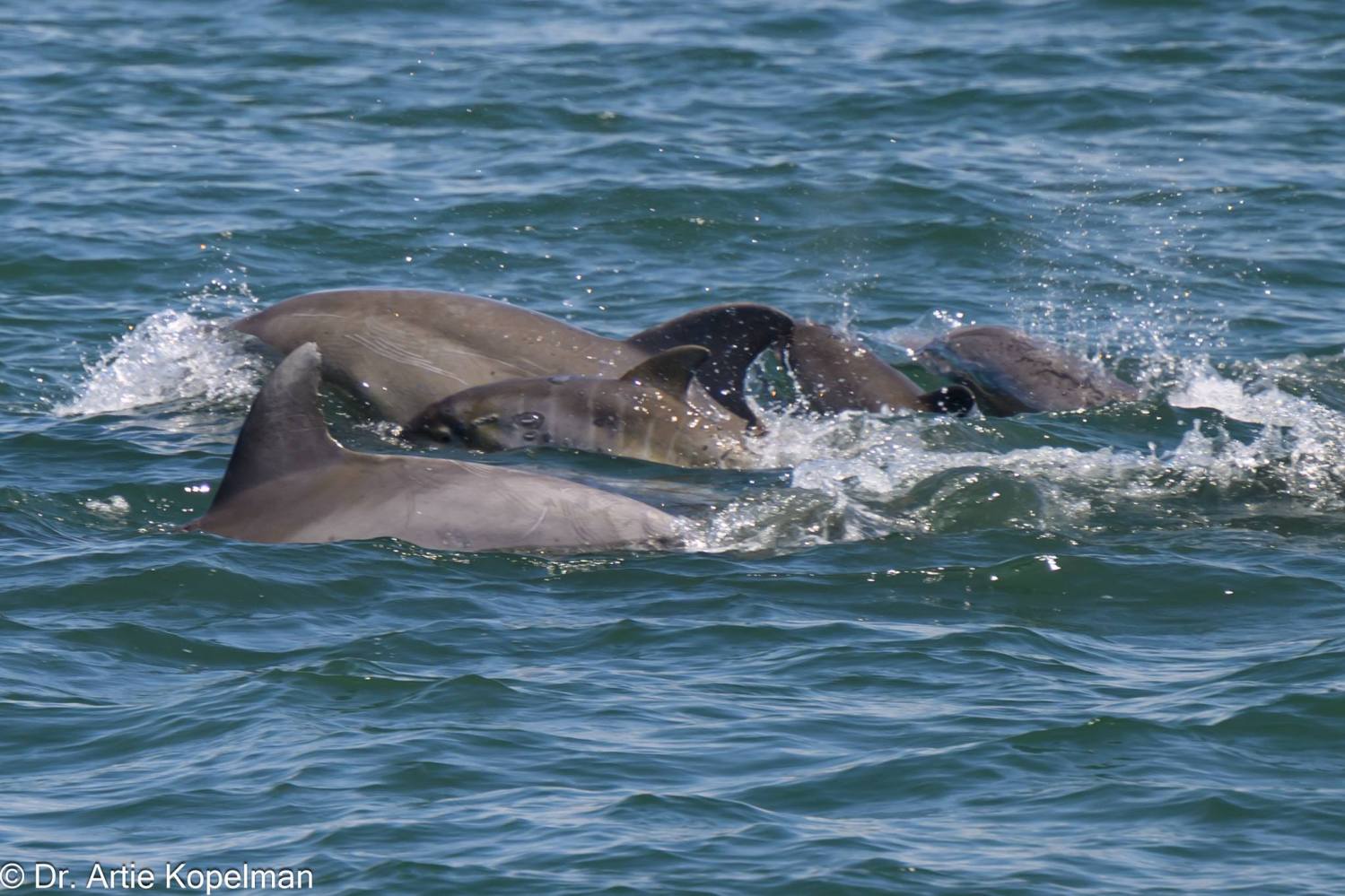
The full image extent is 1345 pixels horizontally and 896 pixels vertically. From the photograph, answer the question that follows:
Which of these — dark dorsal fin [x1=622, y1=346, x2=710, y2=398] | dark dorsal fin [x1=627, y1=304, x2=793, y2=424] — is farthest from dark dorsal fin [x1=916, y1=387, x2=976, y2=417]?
dark dorsal fin [x1=622, y1=346, x2=710, y2=398]

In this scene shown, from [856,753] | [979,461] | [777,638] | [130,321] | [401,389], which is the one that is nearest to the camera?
[856,753]

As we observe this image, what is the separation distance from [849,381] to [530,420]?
2.20 m

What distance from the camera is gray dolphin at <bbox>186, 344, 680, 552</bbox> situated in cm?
1000

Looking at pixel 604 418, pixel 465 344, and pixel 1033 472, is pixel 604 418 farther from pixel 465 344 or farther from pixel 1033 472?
pixel 1033 472

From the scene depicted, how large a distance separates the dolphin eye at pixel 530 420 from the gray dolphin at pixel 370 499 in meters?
1.59

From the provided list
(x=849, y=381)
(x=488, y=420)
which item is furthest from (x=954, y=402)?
(x=488, y=420)

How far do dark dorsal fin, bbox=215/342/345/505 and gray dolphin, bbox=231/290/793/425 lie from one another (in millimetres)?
2703

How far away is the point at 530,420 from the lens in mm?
12086

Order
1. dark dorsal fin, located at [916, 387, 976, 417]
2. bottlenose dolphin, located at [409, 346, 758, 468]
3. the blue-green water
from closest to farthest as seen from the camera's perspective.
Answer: the blue-green water → bottlenose dolphin, located at [409, 346, 758, 468] → dark dorsal fin, located at [916, 387, 976, 417]

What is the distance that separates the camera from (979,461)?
11.4m

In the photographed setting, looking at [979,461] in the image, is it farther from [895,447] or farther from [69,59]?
[69,59]

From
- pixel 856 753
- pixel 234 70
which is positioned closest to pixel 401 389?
pixel 856 753

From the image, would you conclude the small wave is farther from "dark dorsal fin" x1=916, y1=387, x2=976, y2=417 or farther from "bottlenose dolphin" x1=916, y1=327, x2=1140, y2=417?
"bottlenose dolphin" x1=916, y1=327, x2=1140, y2=417

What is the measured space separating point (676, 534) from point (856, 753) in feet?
8.84
